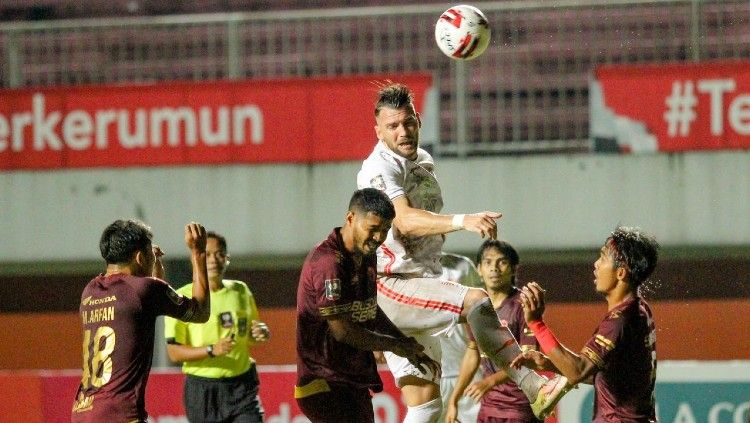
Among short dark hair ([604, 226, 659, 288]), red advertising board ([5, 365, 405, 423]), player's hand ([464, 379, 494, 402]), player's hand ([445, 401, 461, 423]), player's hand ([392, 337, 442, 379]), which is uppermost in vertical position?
short dark hair ([604, 226, 659, 288])

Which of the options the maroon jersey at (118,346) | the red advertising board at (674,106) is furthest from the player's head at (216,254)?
the red advertising board at (674,106)

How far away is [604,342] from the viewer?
5.74m

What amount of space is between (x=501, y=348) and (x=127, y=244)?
197cm

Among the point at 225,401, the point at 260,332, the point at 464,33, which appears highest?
the point at 464,33

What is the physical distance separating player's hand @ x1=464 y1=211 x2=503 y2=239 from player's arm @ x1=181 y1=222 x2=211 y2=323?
1.29 meters

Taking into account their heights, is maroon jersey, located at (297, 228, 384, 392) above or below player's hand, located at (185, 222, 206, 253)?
below

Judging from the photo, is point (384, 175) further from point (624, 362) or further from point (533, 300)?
point (624, 362)

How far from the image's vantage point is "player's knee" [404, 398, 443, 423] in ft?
22.1

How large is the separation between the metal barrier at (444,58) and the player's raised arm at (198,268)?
19.9ft

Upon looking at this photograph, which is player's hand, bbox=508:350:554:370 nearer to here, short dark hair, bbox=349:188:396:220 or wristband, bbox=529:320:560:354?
wristband, bbox=529:320:560:354

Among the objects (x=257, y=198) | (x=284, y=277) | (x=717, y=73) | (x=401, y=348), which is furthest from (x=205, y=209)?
(x=401, y=348)

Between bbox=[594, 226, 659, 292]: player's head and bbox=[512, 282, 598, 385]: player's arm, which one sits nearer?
bbox=[512, 282, 598, 385]: player's arm

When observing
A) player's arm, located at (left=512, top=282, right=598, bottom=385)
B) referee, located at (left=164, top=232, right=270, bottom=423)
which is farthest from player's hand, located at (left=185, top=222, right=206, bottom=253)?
referee, located at (left=164, top=232, right=270, bottom=423)

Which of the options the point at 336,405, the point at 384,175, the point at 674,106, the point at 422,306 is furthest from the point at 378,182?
the point at 674,106
